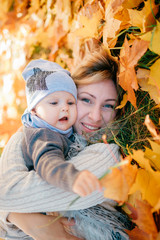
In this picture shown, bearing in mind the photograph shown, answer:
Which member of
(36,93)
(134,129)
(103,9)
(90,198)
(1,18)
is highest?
(1,18)

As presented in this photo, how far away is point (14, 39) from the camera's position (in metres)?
2.54

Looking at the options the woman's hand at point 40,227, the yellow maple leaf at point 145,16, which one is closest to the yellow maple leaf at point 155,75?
the yellow maple leaf at point 145,16

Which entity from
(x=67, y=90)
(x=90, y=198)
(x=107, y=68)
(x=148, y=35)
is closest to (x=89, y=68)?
(x=107, y=68)

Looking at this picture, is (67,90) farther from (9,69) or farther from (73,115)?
(9,69)

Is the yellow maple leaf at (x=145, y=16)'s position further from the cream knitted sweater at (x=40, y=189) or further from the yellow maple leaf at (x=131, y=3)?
the cream knitted sweater at (x=40, y=189)

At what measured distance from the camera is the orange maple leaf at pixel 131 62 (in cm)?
74

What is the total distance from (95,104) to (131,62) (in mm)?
465

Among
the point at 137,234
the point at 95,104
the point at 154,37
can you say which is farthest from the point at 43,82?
the point at 137,234

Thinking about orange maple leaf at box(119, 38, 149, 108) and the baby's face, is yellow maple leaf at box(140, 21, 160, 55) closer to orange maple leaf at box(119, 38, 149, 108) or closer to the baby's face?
orange maple leaf at box(119, 38, 149, 108)

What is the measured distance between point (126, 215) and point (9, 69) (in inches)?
83.6

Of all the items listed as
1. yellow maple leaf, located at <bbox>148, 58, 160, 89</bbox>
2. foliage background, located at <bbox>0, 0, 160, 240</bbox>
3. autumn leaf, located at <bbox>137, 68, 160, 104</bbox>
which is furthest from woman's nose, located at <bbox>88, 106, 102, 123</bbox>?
yellow maple leaf, located at <bbox>148, 58, 160, 89</bbox>

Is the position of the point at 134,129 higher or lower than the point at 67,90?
lower

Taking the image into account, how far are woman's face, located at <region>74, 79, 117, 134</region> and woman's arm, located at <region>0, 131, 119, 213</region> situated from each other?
284mm

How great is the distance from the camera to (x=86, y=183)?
0.55m
